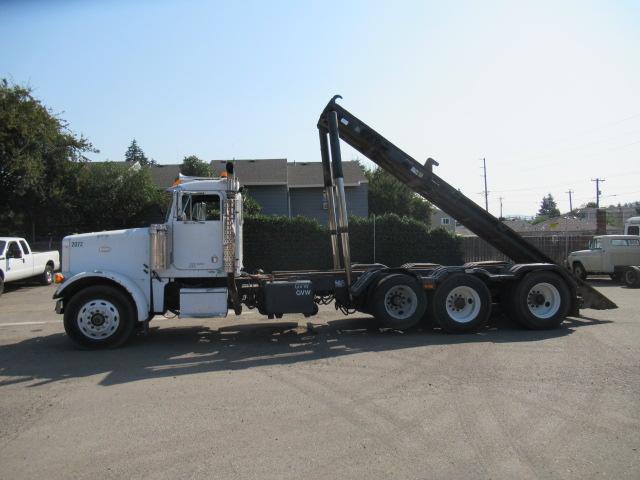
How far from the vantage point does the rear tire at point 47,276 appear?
64.9 feet

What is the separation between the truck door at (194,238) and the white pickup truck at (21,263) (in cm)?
1092

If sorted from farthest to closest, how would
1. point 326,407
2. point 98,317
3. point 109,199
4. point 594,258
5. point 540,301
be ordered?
point 109,199
point 594,258
point 540,301
point 98,317
point 326,407

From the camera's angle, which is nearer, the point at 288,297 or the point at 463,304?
the point at 288,297

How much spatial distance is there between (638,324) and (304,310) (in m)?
6.68

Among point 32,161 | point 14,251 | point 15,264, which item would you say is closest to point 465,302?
point 15,264

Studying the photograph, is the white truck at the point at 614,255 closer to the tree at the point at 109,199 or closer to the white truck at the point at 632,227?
the white truck at the point at 632,227

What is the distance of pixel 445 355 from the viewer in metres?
7.74

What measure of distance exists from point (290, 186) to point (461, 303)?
22.0 m

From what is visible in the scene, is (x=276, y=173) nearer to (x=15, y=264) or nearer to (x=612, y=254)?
(x=15, y=264)

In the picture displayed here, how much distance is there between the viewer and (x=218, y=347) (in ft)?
27.9

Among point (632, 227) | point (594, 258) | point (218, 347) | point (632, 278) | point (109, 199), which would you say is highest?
point (109, 199)

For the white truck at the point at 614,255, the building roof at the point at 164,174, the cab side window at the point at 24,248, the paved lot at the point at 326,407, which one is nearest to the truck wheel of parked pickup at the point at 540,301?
the paved lot at the point at 326,407

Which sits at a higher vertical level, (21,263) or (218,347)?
(21,263)

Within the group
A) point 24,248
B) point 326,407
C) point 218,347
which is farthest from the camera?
point 24,248
